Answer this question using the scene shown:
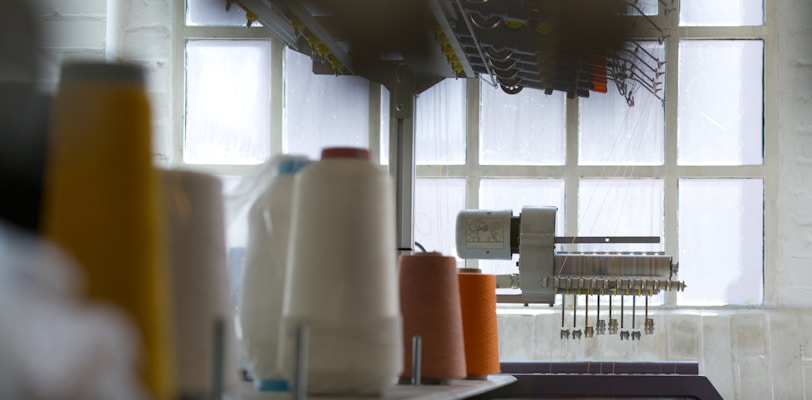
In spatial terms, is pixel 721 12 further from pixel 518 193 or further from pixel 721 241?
pixel 518 193

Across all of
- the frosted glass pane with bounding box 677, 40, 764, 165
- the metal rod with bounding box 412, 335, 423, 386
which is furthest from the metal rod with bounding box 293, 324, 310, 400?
the frosted glass pane with bounding box 677, 40, 764, 165

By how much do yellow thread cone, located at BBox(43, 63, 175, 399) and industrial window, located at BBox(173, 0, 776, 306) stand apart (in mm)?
4018

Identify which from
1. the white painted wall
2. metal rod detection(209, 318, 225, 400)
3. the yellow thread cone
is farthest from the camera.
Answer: the white painted wall

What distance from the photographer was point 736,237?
4.65 meters

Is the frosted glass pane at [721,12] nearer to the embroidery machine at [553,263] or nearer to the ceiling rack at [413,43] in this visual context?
the ceiling rack at [413,43]

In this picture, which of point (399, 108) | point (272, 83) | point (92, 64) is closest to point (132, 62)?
point (92, 64)

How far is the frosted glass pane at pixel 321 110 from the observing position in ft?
15.7

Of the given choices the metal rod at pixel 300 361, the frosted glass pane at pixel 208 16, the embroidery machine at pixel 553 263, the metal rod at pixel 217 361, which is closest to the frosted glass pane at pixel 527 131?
the frosted glass pane at pixel 208 16

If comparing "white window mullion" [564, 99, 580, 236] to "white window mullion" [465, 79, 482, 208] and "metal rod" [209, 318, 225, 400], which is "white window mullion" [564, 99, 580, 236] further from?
"metal rod" [209, 318, 225, 400]

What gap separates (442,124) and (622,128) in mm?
789

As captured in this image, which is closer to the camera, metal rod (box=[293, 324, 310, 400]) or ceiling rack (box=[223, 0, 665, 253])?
metal rod (box=[293, 324, 310, 400])

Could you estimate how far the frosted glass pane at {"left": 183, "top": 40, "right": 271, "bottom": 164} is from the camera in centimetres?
484

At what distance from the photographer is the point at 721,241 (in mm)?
4660

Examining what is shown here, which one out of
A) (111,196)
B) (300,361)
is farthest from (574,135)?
(111,196)
